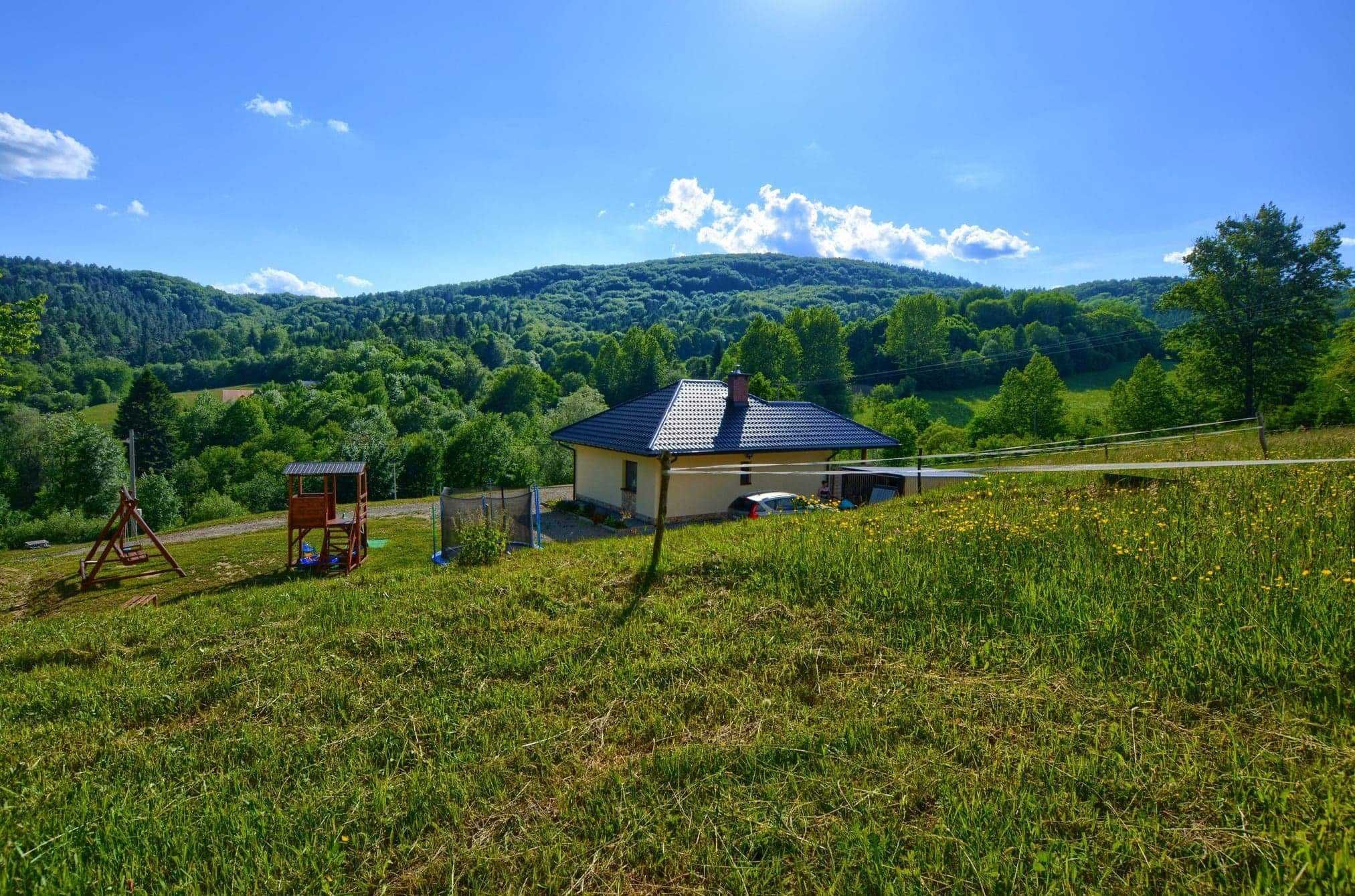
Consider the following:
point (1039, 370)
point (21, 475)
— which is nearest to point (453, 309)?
point (21, 475)

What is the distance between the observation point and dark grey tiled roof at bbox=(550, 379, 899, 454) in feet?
63.0

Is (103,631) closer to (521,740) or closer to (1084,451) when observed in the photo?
(521,740)

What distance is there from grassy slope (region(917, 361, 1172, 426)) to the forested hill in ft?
106

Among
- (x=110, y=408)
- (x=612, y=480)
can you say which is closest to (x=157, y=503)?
(x=612, y=480)

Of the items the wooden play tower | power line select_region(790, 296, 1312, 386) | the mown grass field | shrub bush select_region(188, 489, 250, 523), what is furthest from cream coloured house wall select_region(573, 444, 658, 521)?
power line select_region(790, 296, 1312, 386)

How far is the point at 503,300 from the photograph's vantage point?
179m

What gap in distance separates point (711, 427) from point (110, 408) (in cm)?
9704

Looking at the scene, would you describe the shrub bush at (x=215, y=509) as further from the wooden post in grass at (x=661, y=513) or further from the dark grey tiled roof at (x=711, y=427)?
the wooden post in grass at (x=661, y=513)

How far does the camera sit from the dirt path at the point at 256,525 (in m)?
19.7

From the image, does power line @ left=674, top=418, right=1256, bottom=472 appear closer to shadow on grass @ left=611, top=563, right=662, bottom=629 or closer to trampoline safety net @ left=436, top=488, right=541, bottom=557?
shadow on grass @ left=611, top=563, right=662, bottom=629

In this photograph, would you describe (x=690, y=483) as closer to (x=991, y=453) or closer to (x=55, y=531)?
(x=991, y=453)

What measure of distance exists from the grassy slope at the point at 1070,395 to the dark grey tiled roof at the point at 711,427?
3862 centimetres

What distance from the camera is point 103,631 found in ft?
21.9

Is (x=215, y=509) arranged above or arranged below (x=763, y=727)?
below
